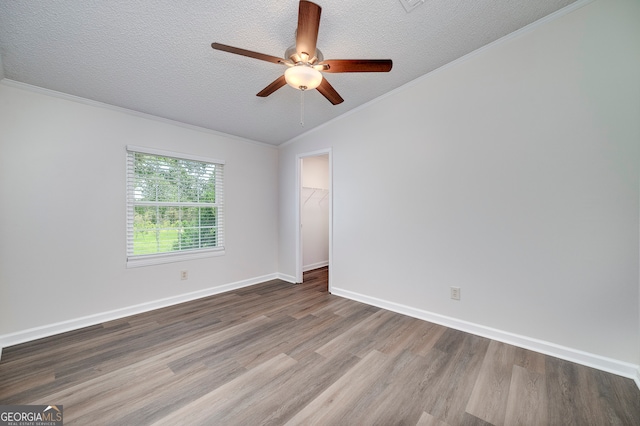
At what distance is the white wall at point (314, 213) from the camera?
16.8 feet

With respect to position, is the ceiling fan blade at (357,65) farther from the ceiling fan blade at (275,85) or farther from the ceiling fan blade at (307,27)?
the ceiling fan blade at (275,85)

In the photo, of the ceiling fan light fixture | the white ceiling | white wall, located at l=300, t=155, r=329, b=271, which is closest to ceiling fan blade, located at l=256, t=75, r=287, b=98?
the ceiling fan light fixture

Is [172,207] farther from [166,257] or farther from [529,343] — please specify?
[529,343]

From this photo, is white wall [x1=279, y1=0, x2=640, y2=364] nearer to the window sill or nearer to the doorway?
the doorway

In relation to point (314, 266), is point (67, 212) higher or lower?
higher

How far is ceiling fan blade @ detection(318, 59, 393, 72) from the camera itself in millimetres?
1799

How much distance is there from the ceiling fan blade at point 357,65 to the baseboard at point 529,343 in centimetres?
250

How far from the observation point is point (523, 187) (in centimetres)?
229

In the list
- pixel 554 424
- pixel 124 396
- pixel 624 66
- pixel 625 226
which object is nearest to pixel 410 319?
pixel 554 424

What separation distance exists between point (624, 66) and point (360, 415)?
10.2ft

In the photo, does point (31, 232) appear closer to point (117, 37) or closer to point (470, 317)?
point (117, 37)

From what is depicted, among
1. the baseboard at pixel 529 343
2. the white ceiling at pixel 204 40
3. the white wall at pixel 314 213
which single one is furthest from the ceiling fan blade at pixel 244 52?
the white wall at pixel 314 213

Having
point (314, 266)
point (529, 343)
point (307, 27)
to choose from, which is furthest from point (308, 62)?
point (314, 266)

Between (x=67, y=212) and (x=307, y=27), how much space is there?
2846 millimetres
